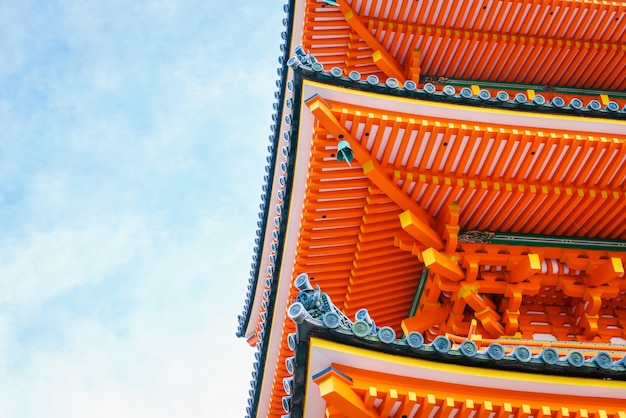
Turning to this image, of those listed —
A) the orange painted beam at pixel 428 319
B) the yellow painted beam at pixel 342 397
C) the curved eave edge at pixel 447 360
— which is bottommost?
the yellow painted beam at pixel 342 397

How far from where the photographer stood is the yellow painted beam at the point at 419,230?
10.9m

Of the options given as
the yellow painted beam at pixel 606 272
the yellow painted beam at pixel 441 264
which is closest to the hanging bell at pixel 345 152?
the yellow painted beam at pixel 441 264

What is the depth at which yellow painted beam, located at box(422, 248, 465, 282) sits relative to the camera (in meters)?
10.7

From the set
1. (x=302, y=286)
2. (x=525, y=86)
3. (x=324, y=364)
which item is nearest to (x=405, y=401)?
(x=324, y=364)

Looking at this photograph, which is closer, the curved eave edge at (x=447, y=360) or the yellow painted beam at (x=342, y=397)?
the yellow painted beam at (x=342, y=397)

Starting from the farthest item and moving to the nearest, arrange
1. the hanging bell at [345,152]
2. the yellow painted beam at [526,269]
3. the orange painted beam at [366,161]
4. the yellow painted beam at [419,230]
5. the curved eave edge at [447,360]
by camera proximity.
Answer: the yellow painted beam at [419,230]
the yellow painted beam at [526,269]
the orange painted beam at [366,161]
the hanging bell at [345,152]
the curved eave edge at [447,360]

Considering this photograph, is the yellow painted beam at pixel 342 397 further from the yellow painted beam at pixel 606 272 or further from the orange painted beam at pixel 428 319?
the yellow painted beam at pixel 606 272

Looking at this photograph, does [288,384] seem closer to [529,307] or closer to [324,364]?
[324,364]

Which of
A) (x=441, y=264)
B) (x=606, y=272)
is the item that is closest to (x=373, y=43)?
(x=441, y=264)

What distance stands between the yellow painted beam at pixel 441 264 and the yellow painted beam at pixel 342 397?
3.43 meters

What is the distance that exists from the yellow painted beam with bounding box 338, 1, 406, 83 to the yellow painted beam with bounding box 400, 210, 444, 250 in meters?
4.67

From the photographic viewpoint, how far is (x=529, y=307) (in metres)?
11.4

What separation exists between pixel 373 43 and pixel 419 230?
5289 millimetres

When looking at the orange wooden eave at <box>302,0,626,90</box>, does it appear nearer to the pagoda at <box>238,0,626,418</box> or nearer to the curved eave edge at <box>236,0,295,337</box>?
the curved eave edge at <box>236,0,295,337</box>
